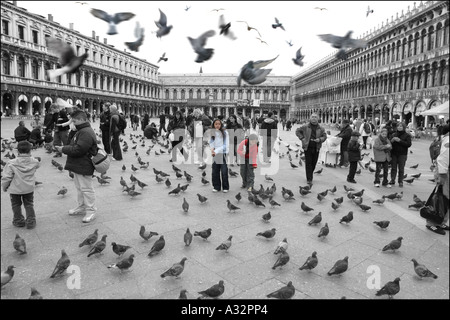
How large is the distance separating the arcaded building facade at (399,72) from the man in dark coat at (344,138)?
2121 centimetres

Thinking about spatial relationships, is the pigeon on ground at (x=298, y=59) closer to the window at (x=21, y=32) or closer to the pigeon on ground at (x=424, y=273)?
the pigeon on ground at (x=424, y=273)

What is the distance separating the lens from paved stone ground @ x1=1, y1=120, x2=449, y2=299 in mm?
2857

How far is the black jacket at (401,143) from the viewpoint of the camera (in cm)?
677

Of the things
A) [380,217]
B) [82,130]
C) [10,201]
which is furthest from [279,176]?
[10,201]

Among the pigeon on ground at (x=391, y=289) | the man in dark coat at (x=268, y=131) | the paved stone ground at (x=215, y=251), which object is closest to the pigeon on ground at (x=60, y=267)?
the paved stone ground at (x=215, y=251)

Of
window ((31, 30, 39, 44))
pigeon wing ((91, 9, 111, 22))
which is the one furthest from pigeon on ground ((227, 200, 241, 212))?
window ((31, 30, 39, 44))

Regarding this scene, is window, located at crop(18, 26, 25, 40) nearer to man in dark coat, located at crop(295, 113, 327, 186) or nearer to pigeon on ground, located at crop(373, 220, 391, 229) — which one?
man in dark coat, located at crop(295, 113, 327, 186)

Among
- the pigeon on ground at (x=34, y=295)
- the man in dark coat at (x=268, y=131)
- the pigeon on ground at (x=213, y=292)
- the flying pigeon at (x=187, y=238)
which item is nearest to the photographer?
the pigeon on ground at (x=34, y=295)

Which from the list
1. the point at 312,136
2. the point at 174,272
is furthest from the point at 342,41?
Answer: the point at 312,136

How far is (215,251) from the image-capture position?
364 cm

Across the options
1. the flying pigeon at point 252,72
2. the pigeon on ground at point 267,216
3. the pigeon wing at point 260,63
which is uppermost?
the pigeon wing at point 260,63

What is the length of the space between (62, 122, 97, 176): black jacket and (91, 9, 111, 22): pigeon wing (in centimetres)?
205

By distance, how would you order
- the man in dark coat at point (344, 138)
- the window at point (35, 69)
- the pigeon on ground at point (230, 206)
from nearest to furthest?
the pigeon on ground at point (230, 206) → the man in dark coat at point (344, 138) → the window at point (35, 69)
